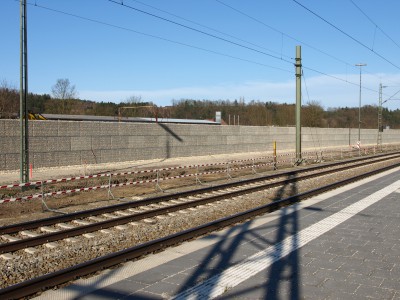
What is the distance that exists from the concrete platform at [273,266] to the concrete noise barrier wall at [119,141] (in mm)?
15814

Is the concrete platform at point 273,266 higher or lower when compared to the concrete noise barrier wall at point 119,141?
lower

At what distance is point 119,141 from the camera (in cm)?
2769

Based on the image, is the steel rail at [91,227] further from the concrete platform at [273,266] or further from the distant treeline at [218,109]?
the distant treeline at [218,109]

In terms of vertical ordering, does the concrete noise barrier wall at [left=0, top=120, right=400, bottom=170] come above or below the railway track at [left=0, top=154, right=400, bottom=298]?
above

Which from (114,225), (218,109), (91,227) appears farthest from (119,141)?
(218,109)

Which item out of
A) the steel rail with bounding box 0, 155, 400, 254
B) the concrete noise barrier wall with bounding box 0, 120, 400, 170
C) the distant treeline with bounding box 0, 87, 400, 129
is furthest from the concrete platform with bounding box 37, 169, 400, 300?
the distant treeline with bounding box 0, 87, 400, 129

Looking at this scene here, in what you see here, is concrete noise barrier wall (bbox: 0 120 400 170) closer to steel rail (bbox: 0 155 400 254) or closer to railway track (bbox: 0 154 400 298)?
railway track (bbox: 0 154 400 298)

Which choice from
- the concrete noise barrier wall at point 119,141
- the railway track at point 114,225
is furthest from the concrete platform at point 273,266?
the concrete noise barrier wall at point 119,141

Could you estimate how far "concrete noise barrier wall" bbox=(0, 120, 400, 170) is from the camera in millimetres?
22109

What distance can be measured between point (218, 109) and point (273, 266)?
339 ft

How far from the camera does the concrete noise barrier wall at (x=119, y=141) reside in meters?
22.1

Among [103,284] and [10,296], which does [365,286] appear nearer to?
[103,284]

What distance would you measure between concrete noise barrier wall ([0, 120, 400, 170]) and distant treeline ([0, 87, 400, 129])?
1615cm

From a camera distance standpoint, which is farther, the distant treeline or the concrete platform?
the distant treeline
